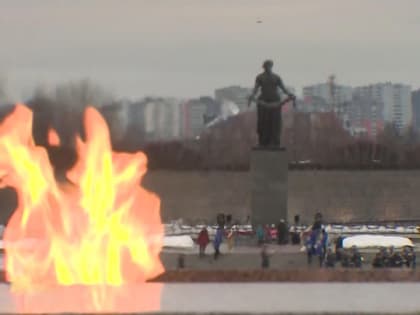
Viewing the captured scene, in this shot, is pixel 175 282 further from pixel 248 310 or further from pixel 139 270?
pixel 248 310

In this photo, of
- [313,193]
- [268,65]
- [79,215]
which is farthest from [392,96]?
[79,215]

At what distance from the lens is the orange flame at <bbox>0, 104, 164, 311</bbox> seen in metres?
9.83

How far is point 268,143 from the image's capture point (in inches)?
681

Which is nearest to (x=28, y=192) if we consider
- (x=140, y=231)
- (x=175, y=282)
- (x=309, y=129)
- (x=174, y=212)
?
(x=140, y=231)

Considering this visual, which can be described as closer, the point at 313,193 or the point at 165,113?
the point at 313,193

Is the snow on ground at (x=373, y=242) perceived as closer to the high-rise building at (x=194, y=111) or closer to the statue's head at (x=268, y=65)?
the statue's head at (x=268, y=65)

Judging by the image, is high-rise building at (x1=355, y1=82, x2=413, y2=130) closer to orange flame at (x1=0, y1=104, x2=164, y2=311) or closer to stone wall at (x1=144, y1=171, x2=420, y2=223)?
stone wall at (x1=144, y1=171, x2=420, y2=223)

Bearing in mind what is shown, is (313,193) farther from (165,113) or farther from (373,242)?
(165,113)

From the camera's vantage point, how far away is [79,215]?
10.1 metres

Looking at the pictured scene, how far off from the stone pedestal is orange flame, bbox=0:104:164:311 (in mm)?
6964

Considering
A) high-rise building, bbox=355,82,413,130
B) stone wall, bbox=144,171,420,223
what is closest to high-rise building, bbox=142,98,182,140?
high-rise building, bbox=355,82,413,130

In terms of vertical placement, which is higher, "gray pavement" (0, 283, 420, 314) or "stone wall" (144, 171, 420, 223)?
"stone wall" (144, 171, 420, 223)

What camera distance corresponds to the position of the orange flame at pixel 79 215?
9.83 meters

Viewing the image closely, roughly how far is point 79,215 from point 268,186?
A: 7.57 m
